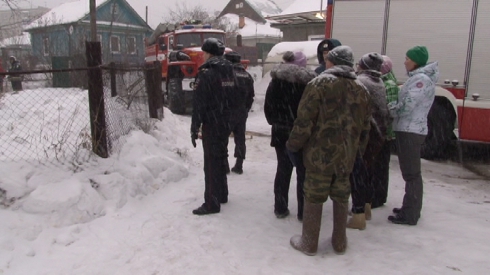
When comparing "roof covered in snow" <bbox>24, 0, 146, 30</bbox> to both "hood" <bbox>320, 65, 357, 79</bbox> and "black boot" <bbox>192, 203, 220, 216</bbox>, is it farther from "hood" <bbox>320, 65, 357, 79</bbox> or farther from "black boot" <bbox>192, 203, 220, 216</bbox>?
"hood" <bbox>320, 65, 357, 79</bbox>

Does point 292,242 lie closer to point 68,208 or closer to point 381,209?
point 381,209

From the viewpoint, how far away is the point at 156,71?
788 cm

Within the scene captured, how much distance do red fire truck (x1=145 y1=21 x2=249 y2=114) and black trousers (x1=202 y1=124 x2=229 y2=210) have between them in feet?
24.4

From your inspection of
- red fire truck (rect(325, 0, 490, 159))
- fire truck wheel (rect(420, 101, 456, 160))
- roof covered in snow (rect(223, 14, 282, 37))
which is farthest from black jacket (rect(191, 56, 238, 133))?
roof covered in snow (rect(223, 14, 282, 37))

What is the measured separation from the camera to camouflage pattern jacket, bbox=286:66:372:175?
3301mm

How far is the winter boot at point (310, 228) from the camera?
3496mm

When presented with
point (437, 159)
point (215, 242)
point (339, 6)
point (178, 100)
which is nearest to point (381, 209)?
point (215, 242)

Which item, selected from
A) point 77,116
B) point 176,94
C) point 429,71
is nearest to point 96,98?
point 77,116

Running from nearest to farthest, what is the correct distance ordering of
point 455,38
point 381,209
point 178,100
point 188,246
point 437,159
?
point 188,246, point 381,209, point 455,38, point 437,159, point 178,100

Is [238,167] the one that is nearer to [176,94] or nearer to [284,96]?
[284,96]

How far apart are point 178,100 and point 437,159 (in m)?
7.32

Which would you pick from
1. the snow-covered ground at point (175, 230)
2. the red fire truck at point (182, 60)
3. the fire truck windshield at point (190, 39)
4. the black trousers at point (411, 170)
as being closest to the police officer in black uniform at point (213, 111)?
the snow-covered ground at point (175, 230)

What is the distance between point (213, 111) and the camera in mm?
4328

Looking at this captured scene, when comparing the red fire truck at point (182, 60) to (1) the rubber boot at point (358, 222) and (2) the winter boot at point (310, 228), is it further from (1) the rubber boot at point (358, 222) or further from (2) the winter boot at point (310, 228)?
(2) the winter boot at point (310, 228)
